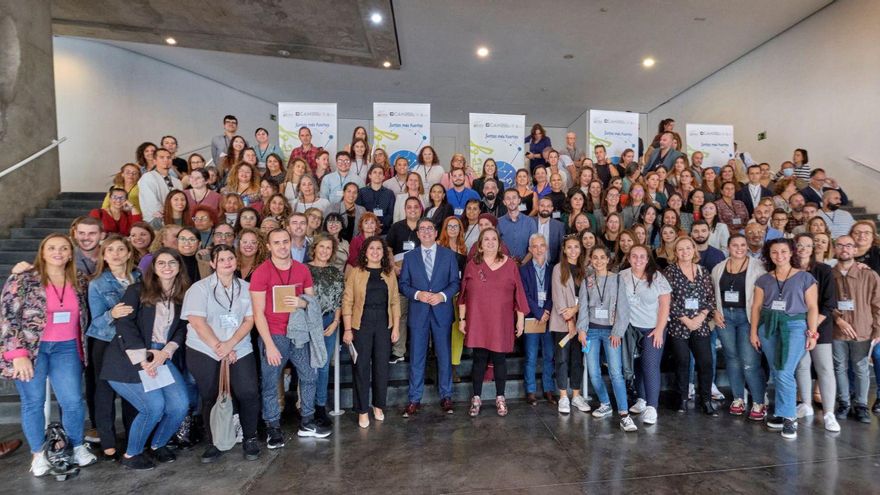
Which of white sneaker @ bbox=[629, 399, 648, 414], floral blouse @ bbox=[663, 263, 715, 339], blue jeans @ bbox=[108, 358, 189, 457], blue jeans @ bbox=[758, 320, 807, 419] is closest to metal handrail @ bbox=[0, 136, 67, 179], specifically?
blue jeans @ bbox=[108, 358, 189, 457]

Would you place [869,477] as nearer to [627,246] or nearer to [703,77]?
[627,246]

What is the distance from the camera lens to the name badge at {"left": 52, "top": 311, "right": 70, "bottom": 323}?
9.05ft

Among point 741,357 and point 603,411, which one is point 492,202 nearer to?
point 603,411

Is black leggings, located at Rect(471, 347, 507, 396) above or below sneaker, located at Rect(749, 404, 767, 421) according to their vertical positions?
above

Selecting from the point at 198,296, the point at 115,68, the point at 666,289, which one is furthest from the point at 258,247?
the point at 115,68

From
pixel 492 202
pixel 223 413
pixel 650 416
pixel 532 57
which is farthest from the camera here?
pixel 532 57

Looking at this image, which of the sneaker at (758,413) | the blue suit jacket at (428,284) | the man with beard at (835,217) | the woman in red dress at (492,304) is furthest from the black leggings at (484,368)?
the man with beard at (835,217)

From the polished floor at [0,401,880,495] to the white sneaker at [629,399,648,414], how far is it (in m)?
0.21

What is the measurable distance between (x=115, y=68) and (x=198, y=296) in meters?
10.1

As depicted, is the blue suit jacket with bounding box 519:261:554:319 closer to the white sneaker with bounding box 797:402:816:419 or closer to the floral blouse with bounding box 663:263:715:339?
the floral blouse with bounding box 663:263:715:339

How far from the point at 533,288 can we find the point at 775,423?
7.36 ft

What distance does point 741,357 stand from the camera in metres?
3.73

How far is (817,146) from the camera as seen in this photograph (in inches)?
328

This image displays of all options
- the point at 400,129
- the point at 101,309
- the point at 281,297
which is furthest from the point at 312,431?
the point at 400,129
